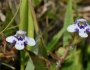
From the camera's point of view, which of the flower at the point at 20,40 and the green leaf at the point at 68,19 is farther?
the green leaf at the point at 68,19

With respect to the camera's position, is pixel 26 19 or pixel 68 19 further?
pixel 68 19

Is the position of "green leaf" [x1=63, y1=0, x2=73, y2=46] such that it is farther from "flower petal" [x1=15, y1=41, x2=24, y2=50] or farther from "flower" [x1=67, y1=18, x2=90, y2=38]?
"flower petal" [x1=15, y1=41, x2=24, y2=50]

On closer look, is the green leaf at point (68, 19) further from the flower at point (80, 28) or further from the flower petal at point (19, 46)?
the flower petal at point (19, 46)

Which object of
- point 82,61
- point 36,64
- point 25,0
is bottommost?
point 82,61

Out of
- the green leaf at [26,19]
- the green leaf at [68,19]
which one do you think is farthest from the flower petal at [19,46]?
the green leaf at [68,19]

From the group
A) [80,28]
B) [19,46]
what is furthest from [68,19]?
[19,46]

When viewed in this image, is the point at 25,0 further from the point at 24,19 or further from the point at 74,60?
the point at 74,60

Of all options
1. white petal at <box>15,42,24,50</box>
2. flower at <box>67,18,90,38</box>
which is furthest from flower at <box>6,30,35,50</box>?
flower at <box>67,18,90,38</box>

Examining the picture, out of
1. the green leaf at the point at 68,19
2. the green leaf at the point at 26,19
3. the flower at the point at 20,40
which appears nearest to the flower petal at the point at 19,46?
the flower at the point at 20,40

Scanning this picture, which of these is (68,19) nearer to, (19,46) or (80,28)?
(80,28)

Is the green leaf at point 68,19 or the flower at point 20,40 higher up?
the flower at point 20,40

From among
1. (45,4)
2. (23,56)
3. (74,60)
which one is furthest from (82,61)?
(45,4)
